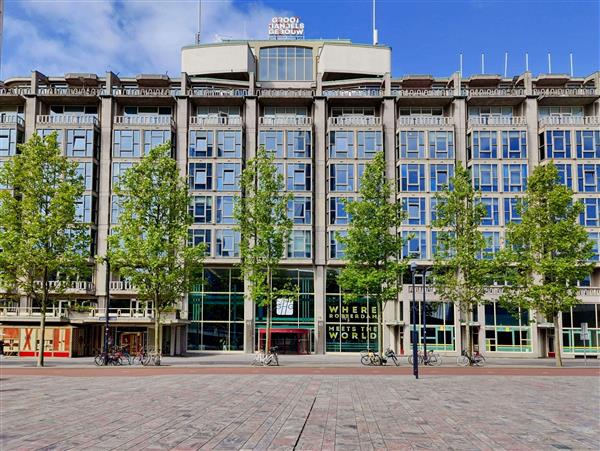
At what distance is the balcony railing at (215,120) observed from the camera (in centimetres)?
6494

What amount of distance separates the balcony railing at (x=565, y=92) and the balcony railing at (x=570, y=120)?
281 centimetres

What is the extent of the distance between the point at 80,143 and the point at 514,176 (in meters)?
42.4

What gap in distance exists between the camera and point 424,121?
6456 cm

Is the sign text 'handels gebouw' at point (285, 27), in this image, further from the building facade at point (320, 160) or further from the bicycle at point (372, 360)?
the bicycle at point (372, 360)

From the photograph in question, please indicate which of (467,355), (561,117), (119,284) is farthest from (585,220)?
(119,284)

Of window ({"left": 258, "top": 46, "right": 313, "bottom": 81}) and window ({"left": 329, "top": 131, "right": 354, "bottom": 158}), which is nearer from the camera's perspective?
window ({"left": 329, "top": 131, "right": 354, "bottom": 158})

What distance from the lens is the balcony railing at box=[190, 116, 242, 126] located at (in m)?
64.9

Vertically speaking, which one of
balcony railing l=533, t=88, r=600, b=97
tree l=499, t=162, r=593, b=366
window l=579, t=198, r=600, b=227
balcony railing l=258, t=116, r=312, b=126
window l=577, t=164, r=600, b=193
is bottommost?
tree l=499, t=162, r=593, b=366

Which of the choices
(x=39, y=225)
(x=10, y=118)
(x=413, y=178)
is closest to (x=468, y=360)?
(x=413, y=178)

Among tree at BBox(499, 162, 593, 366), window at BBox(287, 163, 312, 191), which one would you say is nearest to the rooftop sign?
window at BBox(287, 163, 312, 191)

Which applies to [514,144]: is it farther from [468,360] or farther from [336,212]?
[468,360]

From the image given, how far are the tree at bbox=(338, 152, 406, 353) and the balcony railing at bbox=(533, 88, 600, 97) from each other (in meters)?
26.4

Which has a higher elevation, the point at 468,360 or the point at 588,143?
the point at 588,143

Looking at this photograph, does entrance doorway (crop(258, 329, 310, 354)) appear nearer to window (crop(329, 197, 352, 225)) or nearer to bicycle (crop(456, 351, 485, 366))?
window (crop(329, 197, 352, 225))
